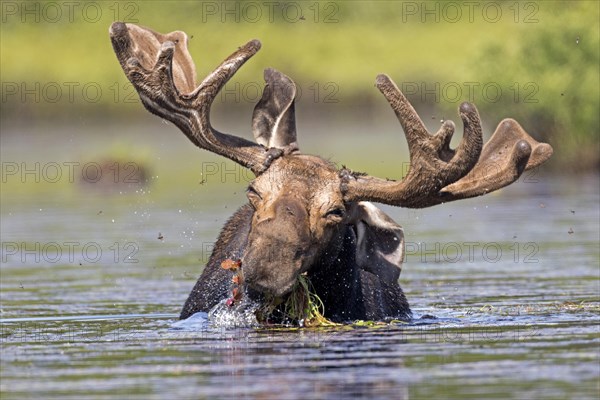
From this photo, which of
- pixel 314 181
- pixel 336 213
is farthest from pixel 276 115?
pixel 336 213

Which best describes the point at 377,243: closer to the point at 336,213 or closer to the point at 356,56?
the point at 336,213

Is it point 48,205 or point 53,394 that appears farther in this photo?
point 48,205

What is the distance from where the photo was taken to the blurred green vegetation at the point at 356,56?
3325cm

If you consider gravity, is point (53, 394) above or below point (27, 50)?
below

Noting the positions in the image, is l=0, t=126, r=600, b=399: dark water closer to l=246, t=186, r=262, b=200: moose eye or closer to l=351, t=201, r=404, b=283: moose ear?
l=351, t=201, r=404, b=283: moose ear

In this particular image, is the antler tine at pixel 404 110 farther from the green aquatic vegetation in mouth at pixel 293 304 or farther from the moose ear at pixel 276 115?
the green aquatic vegetation in mouth at pixel 293 304

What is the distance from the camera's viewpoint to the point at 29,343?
1214 centimetres

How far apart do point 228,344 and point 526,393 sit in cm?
303

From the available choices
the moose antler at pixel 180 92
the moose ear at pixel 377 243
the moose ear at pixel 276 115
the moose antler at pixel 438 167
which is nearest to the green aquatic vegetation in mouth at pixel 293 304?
the moose ear at pixel 377 243

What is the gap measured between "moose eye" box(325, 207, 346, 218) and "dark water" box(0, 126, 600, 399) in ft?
2.93

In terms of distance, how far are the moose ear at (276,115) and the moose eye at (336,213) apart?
87cm

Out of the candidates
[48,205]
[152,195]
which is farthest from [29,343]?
Answer: [152,195]

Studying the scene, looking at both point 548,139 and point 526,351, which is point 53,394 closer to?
point 526,351

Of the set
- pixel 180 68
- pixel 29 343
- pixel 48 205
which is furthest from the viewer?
pixel 48 205
